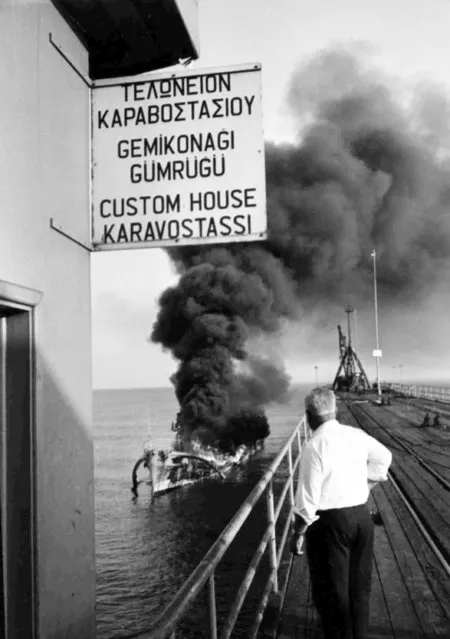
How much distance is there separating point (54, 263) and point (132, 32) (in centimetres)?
158

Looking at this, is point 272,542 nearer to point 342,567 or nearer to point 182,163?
point 342,567

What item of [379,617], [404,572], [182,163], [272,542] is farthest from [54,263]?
[404,572]

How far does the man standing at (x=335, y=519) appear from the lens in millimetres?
2883

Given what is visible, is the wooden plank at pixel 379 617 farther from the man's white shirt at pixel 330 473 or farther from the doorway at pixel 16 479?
the doorway at pixel 16 479

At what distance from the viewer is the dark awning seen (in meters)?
3.00

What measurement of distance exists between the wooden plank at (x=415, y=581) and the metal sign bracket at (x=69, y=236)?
3092 millimetres

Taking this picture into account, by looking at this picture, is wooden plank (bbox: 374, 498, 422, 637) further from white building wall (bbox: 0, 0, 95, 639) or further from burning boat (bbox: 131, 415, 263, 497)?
burning boat (bbox: 131, 415, 263, 497)

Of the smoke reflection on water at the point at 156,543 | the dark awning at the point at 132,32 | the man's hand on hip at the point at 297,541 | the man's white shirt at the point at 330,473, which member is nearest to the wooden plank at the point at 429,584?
the man's hand on hip at the point at 297,541

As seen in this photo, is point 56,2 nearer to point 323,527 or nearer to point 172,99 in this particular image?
point 172,99

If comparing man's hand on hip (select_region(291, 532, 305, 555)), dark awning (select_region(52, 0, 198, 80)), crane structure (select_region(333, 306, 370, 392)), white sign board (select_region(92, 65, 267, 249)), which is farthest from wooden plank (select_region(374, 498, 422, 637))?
crane structure (select_region(333, 306, 370, 392))

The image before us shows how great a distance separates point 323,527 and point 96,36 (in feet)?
9.82

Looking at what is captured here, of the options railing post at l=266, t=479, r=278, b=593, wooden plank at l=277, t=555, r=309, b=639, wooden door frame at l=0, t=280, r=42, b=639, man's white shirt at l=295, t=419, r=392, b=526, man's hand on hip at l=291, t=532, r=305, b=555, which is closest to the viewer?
wooden door frame at l=0, t=280, r=42, b=639

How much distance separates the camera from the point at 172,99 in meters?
2.95

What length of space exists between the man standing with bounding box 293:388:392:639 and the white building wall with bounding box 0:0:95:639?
115 centimetres
